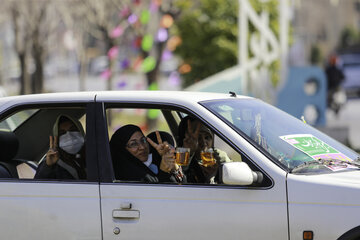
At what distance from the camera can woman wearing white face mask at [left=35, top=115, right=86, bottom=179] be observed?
482 cm

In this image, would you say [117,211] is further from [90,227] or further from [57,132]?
[57,132]

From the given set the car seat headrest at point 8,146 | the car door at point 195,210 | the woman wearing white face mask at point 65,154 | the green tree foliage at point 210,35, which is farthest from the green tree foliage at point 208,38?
the car door at point 195,210

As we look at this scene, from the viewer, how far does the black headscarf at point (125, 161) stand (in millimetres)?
4680

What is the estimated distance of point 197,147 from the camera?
210 inches

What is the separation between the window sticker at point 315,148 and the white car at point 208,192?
0.04 feet

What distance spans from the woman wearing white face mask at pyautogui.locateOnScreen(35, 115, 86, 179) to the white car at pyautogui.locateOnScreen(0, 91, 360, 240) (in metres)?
0.24

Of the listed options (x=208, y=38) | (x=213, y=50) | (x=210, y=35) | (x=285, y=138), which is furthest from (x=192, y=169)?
(x=208, y=38)

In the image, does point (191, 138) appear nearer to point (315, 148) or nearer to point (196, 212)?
point (315, 148)

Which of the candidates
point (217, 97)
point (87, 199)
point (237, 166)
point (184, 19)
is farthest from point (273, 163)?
point (184, 19)

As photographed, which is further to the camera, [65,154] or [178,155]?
[65,154]

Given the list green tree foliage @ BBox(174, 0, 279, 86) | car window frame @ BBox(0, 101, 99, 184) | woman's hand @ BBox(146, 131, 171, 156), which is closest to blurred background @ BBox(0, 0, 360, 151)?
green tree foliage @ BBox(174, 0, 279, 86)

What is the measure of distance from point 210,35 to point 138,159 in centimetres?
1792

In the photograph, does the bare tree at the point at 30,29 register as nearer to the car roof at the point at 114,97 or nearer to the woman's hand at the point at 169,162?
the car roof at the point at 114,97

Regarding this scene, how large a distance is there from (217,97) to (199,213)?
0.90m
